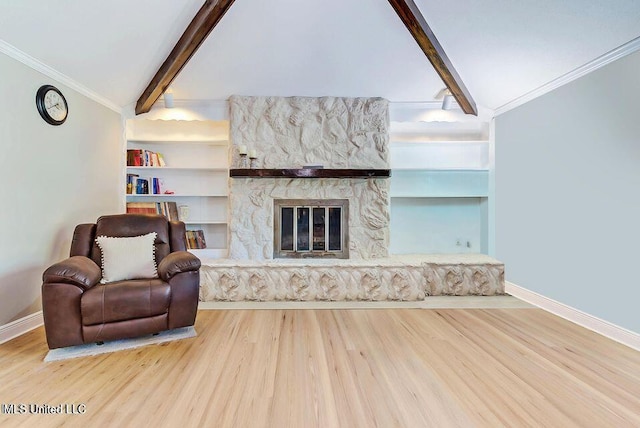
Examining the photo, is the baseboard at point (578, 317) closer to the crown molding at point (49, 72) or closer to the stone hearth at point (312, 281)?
the stone hearth at point (312, 281)

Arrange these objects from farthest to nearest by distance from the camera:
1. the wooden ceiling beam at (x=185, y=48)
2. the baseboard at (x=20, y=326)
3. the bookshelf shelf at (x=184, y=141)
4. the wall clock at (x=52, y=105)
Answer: the bookshelf shelf at (x=184, y=141) → the wooden ceiling beam at (x=185, y=48) → the wall clock at (x=52, y=105) → the baseboard at (x=20, y=326)

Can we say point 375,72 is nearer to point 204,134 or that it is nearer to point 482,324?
point 204,134

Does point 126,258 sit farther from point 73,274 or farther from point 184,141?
point 184,141

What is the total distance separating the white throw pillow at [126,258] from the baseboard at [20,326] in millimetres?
779

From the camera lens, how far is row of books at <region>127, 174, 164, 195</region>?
406cm

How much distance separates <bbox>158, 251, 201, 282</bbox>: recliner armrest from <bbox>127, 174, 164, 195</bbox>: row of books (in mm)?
1859

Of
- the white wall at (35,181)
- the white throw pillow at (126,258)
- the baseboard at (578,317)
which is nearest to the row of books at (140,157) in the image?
the white wall at (35,181)

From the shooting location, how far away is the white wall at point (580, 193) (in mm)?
A: 2527

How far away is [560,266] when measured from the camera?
3201 mm

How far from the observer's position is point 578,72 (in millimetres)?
2930

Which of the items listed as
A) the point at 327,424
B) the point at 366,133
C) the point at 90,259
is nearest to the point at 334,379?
the point at 327,424

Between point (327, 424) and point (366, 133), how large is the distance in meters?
3.34

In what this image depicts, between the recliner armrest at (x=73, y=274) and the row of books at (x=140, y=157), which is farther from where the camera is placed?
the row of books at (x=140, y=157)

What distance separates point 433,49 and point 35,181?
397 centimetres
